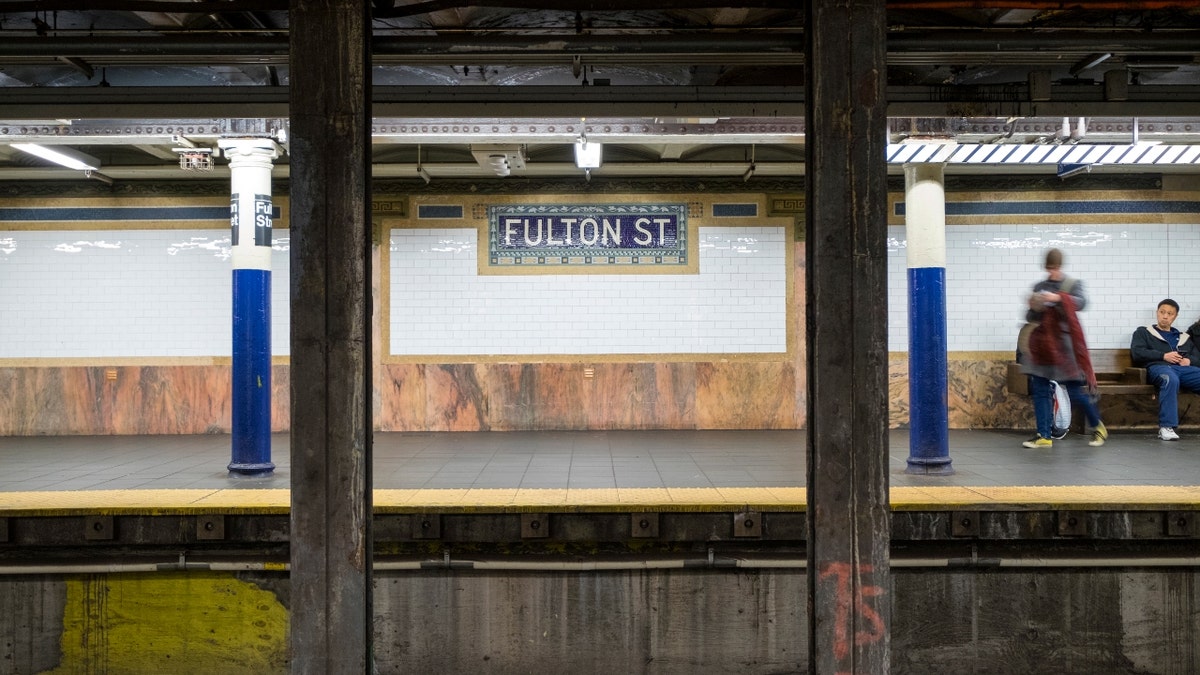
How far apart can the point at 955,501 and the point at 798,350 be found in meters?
4.88

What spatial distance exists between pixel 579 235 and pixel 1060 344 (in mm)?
5714

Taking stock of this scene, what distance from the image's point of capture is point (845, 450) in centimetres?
306

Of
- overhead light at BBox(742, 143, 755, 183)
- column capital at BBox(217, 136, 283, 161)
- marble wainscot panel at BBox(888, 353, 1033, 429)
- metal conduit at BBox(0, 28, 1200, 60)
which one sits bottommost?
marble wainscot panel at BBox(888, 353, 1033, 429)

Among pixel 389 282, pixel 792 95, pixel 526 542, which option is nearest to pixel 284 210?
pixel 389 282

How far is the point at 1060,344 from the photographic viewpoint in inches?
262

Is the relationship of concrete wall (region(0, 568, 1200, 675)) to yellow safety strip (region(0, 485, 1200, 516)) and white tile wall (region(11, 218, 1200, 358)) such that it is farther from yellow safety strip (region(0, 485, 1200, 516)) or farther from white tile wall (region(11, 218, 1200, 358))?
white tile wall (region(11, 218, 1200, 358))

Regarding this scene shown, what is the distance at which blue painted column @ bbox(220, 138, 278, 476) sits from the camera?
698 centimetres

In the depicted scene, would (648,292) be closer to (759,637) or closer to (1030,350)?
(1030,350)

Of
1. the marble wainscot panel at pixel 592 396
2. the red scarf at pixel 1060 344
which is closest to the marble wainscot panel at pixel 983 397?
the marble wainscot panel at pixel 592 396

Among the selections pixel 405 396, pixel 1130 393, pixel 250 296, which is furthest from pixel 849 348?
pixel 1130 393

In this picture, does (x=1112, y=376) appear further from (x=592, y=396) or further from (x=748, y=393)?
(x=592, y=396)

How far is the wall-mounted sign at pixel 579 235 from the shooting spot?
10148 mm

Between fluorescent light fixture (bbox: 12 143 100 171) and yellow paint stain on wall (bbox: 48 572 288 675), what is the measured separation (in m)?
4.46

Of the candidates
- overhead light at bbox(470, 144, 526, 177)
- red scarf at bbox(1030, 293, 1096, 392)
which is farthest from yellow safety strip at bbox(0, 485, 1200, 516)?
overhead light at bbox(470, 144, 526, 177)
